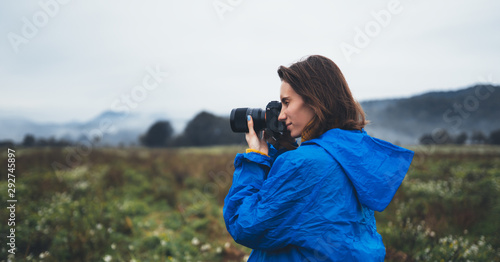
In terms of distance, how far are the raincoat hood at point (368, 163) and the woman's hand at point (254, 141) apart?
305mm

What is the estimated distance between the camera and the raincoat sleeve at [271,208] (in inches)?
41.2

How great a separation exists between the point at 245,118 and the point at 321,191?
0.67 metres

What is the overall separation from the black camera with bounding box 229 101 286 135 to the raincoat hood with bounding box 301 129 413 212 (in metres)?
0.33

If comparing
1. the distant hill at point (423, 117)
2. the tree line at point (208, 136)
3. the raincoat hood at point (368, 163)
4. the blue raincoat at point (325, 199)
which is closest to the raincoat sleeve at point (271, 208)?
Answer: the blue raincoat at point (325, 199)

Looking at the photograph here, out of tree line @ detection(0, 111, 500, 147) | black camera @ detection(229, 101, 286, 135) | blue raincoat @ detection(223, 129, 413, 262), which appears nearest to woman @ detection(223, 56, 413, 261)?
blue raincoat @ detection(223, 129, 413, 262)

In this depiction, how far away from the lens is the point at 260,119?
58.4 inches

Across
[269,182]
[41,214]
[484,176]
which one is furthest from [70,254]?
[484,176]

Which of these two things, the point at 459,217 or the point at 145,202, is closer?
the point at 459,217

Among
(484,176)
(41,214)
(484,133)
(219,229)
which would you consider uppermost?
(41,214)

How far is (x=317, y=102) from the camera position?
1.20 m

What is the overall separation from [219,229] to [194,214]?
0.92 meters

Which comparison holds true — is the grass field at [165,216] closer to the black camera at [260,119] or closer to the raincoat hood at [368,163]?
the raincoat hood at [368,163]

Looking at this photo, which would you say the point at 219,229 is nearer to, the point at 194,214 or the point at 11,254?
the point at 194,214

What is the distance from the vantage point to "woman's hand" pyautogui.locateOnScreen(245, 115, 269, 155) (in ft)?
4.42
